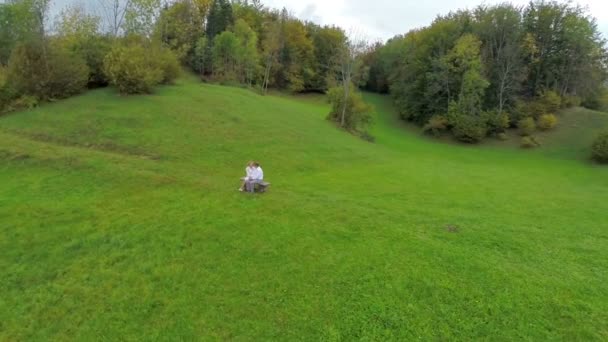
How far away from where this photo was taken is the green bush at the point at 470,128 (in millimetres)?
40594

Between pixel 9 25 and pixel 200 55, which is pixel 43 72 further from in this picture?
pixel 200 55

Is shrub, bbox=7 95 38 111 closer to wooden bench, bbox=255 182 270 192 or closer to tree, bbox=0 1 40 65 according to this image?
tree, bbox=0 1 40 65

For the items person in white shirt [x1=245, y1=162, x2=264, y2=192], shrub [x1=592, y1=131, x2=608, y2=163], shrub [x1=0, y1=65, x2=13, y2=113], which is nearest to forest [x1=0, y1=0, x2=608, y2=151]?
shrub [x1=0, y1=65, x2=13, y2=113]

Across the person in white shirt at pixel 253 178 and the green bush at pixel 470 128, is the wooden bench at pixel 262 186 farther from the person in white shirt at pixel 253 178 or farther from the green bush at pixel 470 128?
the green bush at pixel 470 128

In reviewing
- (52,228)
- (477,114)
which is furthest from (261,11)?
(52,228)

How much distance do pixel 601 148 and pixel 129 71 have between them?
43.4 m

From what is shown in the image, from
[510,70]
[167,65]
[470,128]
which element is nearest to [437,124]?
[470,128]

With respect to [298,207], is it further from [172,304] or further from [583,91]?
[583,91]

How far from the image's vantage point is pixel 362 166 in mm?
23453

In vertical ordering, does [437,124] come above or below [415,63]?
below

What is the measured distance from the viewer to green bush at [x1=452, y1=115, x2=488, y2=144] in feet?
133

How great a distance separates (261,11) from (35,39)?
58126 millimetres

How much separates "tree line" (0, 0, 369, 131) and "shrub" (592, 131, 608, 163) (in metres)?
22.3

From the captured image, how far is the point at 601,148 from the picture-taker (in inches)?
1211
